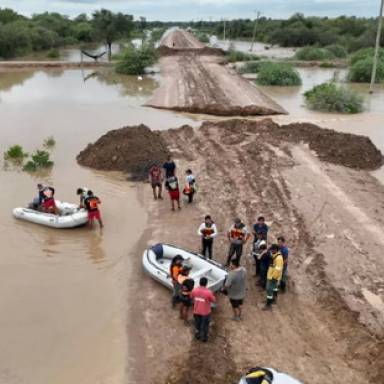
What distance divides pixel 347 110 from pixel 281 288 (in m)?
22.6

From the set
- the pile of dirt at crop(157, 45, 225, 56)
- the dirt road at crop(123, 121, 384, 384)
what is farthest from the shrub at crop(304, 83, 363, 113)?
the pile of dirt at crop(157, 45, 225, 56)

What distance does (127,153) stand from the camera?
63.3 feet

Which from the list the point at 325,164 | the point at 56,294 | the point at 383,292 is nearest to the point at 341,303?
the point at 383,292

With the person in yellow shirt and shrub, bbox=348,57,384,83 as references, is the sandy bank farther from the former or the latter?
shrub, bbox=348,57,384,83

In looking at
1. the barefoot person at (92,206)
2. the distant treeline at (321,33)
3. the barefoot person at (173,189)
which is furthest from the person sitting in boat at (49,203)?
the distant treeline at (321,33)

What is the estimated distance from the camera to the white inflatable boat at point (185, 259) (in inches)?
409

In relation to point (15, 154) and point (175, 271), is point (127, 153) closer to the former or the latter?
point (15, 154)

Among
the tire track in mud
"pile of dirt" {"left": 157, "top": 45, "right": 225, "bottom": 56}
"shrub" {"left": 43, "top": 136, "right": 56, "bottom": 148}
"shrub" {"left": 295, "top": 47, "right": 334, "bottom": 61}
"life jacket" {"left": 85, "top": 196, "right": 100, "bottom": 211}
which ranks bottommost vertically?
"shrub" {"left": 43, "top": 136, "right": 56, "bottom": 148}

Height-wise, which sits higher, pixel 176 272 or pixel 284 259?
pixel 284 259

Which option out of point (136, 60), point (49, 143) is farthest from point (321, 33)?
point (49, 143)

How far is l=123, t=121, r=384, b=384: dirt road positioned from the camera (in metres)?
8.27

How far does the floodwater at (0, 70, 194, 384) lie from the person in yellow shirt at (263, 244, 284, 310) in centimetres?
290

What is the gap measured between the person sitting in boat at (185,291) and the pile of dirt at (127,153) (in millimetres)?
9052

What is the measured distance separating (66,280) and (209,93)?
26.4 meters
